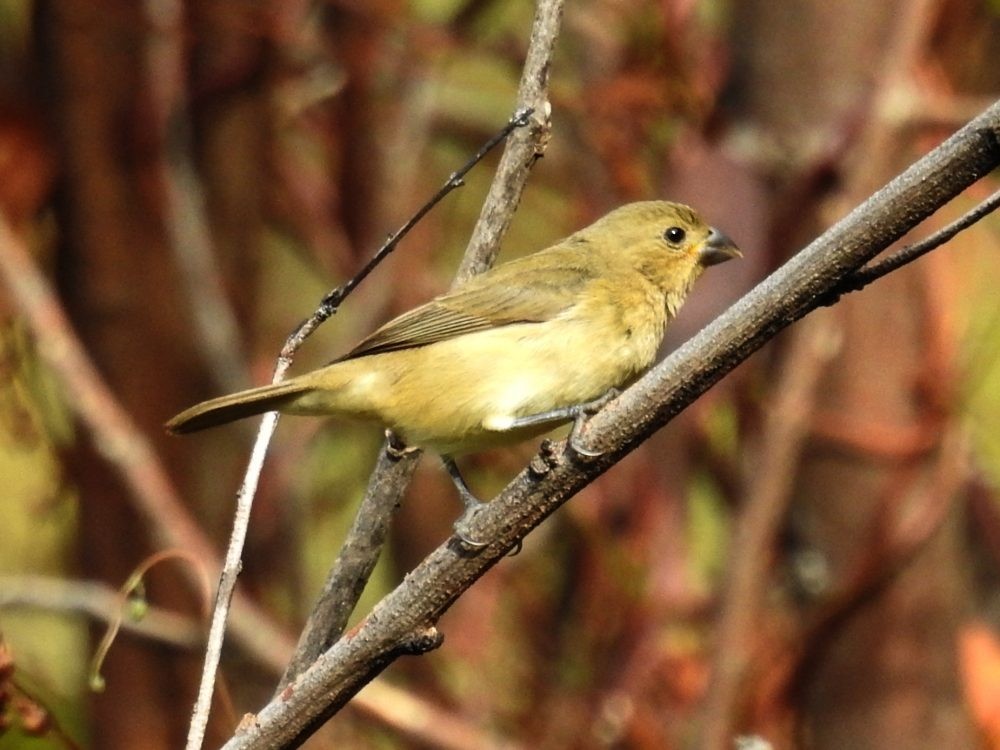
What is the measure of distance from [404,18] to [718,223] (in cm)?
123

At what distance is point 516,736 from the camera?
4.51 meters

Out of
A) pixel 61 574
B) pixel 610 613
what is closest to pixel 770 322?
pixel 610 613

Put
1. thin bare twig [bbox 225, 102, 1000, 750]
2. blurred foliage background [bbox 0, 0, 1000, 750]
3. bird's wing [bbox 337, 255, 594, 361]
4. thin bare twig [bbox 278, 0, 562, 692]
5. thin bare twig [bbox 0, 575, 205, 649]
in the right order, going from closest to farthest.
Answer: thin bare twig [bbox 225, 102, 1000, 750]
thin bare twig [bbox 278, 0, 562, 692]
bird's wing [bbox 337, 255, 594, 361]
thin bare twig [bbox 0, 575, 205, 649]
blurred foliage background [bbox 0, 0, 1000, 750]

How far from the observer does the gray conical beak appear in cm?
371

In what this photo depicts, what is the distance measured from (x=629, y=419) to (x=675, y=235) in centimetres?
195

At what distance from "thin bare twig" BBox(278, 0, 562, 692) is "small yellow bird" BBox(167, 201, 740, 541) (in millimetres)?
189

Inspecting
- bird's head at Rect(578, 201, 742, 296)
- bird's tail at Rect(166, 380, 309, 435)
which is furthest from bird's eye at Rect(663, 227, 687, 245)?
bird's tail at Rect(166, 380, 309, 435)

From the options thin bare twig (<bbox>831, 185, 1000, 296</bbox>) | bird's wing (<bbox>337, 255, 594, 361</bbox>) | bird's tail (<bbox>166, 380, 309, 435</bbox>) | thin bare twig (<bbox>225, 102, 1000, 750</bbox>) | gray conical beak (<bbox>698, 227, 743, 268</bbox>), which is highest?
gray conical beak (<bbox>698, 227, 743, 268</bbox>)

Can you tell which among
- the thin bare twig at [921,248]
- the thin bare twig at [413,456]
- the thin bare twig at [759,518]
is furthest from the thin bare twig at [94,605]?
the thin bare twig at [921,248]

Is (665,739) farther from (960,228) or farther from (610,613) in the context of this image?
(960,228)

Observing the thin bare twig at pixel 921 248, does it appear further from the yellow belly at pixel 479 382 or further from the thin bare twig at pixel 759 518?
the thin bare twig at pixel 759 518

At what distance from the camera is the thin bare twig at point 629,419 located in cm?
169

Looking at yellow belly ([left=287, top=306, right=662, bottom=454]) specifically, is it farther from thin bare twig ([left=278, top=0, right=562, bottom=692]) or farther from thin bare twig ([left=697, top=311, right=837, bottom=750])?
thin bare twig ([left=697, top=311, right=837, bottom=750])

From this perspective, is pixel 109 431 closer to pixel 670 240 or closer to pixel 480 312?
pixel 480 312
